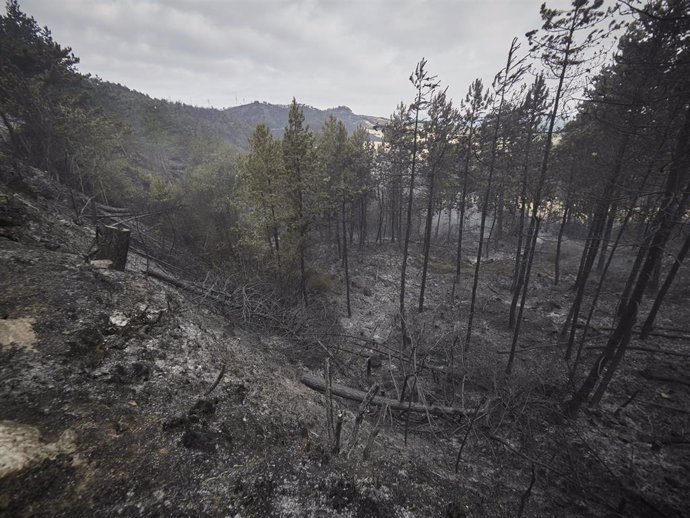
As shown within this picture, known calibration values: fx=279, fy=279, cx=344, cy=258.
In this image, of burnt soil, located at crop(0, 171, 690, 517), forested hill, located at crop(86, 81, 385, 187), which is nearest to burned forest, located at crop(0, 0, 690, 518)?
burnt soil, located at crop(0, 171, 690, 517)

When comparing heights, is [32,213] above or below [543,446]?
above

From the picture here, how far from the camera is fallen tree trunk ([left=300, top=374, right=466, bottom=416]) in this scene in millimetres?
8322

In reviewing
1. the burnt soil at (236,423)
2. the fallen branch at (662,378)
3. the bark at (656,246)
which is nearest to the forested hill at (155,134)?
the bark at (656,246)

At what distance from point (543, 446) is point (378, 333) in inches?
350

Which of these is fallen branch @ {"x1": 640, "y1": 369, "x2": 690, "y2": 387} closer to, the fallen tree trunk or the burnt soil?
the burnt soil

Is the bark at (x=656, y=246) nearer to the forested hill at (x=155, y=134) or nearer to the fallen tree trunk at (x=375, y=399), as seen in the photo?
the fallen tree trunk at (x=375, y=399)

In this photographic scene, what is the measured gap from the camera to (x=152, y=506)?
11.6ft

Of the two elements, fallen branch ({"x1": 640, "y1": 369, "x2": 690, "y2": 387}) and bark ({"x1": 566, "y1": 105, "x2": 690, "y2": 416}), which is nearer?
bark ({"x1": 566, "y1": 105, "x2": 690, "y2": 416})

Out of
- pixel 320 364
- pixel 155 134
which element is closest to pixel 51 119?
pixel 155 134

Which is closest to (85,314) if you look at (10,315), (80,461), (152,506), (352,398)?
(10,315)

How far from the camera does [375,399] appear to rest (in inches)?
348

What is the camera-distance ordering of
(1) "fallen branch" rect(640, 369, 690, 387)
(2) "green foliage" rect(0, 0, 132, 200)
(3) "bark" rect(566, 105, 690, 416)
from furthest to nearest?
1. (2) "green foliage" rect(0, 0, 132, 200)
2. (1) "fallen branch" rect(640, 369, 690, 387)
3. (3) "bark" rect(566, 105, 690, 416)

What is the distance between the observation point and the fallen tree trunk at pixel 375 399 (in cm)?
832

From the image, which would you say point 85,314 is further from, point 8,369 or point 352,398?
point 352,398
